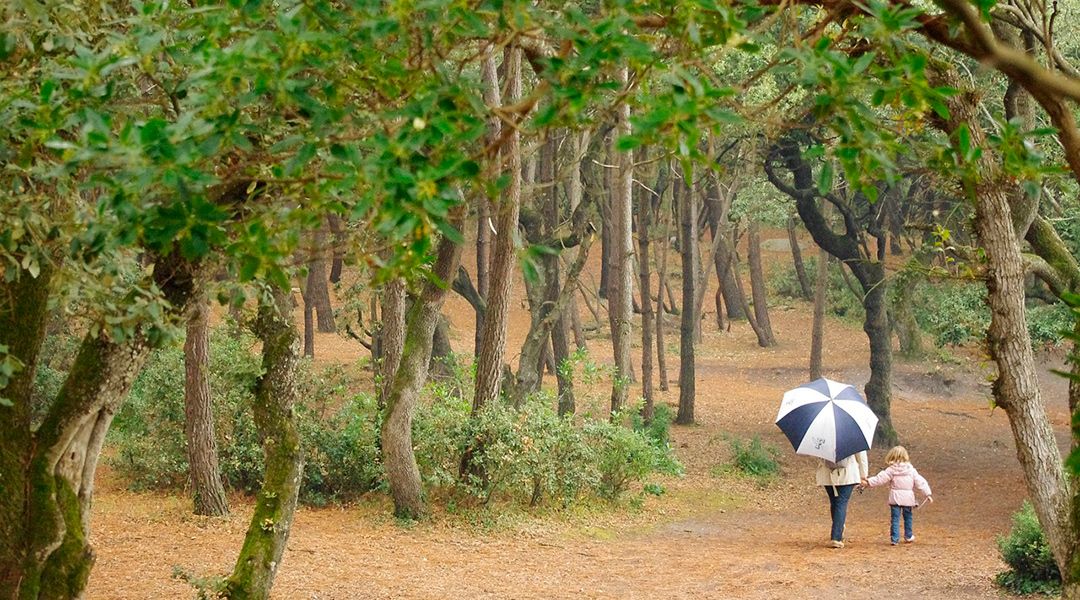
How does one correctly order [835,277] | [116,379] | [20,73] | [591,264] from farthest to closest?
1. [591,264]
2. [835,277]
3. [116,379]
4. [20,73]

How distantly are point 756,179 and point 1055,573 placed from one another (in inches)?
727

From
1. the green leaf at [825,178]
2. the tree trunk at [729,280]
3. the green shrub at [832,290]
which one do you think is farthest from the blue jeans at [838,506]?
the green shrub at [832,290]

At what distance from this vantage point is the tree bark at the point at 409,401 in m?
12.8

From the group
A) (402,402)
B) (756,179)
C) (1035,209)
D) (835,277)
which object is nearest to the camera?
(1035,209)

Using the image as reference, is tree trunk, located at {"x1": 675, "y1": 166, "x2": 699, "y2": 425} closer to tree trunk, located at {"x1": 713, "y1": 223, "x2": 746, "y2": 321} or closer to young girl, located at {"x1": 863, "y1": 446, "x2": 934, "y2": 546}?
tree trunk, located at {"x1": 713, "y1": 223, "x2": 746, "y2": 321}

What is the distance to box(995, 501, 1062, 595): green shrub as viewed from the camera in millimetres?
10234

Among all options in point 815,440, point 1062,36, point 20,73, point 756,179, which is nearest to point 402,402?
point 815,440

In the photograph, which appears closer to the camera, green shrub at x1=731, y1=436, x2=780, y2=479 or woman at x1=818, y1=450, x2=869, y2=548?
woman at x1=818, y1=450, x2=869, y2=548

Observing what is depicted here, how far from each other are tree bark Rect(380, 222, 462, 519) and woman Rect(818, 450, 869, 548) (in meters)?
4.70

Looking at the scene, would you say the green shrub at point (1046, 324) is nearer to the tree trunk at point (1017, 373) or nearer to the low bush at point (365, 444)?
the low bush at point (365, 444)

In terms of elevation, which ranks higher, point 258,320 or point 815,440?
point 258,320

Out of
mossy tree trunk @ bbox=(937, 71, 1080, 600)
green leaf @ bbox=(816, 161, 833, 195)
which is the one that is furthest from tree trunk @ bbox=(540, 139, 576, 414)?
green leaf @ bbox=(816, 161, 833, 195)

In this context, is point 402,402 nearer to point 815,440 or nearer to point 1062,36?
point 815,440

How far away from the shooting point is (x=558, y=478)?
14.3 meters
